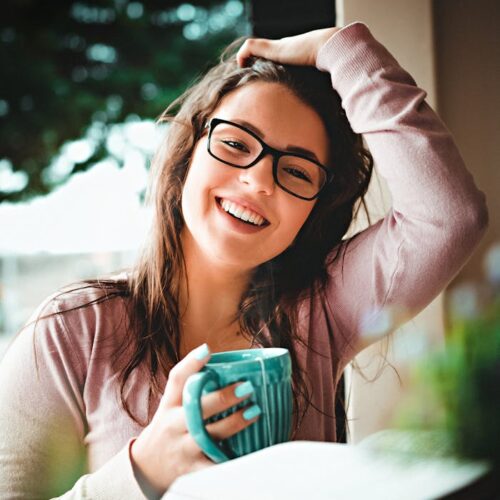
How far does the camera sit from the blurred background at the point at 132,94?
67cm

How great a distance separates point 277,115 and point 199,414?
357 mm

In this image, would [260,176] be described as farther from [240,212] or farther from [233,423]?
[233,423]

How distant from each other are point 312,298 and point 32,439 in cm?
36

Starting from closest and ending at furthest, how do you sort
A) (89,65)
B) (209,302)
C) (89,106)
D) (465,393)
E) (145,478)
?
1. (465,393)
2. (145,478)
3. (209,302)
4. (89,65)
5. (89,106)

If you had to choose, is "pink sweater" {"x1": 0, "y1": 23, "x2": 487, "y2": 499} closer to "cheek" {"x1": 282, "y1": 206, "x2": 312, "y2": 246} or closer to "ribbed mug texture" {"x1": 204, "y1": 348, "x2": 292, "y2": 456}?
"cheek" {"x1": 282, "y1": 206, "x2": 312, "y2": 246}

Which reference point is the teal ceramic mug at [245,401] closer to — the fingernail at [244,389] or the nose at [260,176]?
the fingernail at [244,389]

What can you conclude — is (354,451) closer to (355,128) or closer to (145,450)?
(145,450)

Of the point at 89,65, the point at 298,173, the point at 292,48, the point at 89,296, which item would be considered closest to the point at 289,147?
the point at 298,173

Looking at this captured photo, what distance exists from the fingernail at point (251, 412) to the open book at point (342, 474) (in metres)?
0.02

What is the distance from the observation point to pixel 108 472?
1.45ft

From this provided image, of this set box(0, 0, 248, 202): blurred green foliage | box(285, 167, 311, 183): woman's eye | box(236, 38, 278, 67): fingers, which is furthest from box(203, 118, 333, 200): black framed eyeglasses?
box(0, 0, 248, 202): blurred green foliage

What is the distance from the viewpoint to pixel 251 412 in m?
0.37

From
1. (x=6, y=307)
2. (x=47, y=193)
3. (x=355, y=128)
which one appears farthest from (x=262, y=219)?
(x=6, y=307)

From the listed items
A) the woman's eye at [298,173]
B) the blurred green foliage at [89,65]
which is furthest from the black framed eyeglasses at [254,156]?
the blurred green foliage at [89,65]
